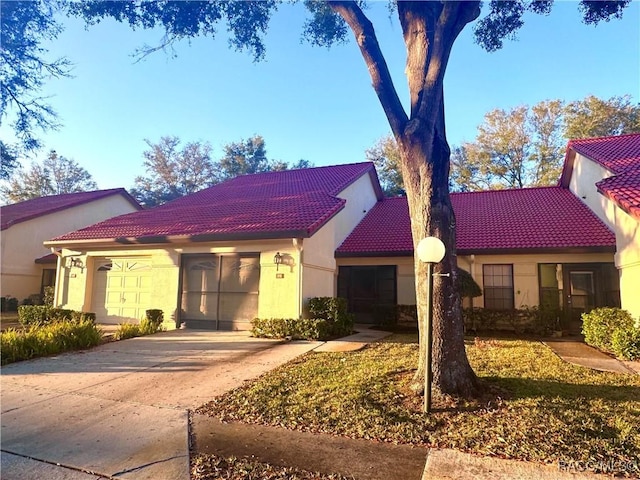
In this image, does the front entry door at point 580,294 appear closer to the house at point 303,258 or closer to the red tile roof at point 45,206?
the house at point 303,258

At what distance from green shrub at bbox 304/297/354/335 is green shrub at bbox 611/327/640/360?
242 inches

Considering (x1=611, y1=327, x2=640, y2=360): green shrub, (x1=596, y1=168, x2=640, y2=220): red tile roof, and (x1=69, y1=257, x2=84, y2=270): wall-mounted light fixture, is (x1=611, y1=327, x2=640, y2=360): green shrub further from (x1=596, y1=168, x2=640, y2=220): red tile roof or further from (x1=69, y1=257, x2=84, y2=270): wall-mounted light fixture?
(x1=69, y1=257, x2=84, y2=270): wall-mounted light fixture

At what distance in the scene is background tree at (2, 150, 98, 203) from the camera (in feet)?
121

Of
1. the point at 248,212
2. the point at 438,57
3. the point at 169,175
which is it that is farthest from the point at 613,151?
the point at 169,175

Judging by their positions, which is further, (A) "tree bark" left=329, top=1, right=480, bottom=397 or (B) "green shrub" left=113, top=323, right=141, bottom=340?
(B) "green shrub" left=113, top=323, right=141, bottom=340

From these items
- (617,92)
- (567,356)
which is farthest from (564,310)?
(617,92)

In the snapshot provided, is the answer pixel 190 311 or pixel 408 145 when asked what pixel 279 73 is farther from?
pixel 190 311

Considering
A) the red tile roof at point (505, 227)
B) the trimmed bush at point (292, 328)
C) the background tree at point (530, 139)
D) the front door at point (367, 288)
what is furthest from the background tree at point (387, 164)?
the trimmed bush at point (292, 328)

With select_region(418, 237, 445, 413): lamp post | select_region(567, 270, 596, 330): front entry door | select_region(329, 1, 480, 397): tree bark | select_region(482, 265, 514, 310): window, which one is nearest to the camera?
select_region(418, 237, 445, 413): lamp post

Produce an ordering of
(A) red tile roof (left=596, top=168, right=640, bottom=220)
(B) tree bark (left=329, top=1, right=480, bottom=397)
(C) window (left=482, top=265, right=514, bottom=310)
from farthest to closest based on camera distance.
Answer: (C) window (left=482, top=265, right=514, bottom=310) < (A) red tile roof (left=596, top=168, right=640, bottom=220) < (B) tree bark (left=329, top=1, right=480, bottom=397)

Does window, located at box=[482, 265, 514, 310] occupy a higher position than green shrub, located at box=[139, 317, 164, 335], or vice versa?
window, located at box=[482, 265, 514, 310]

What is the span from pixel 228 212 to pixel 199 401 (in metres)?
9.37

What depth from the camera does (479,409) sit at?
4.71m

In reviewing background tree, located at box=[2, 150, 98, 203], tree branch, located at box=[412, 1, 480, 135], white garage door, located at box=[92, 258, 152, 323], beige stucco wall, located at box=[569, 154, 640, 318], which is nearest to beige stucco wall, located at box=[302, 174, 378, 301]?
white garage door, located at box=[92, 258, 152, 323]
